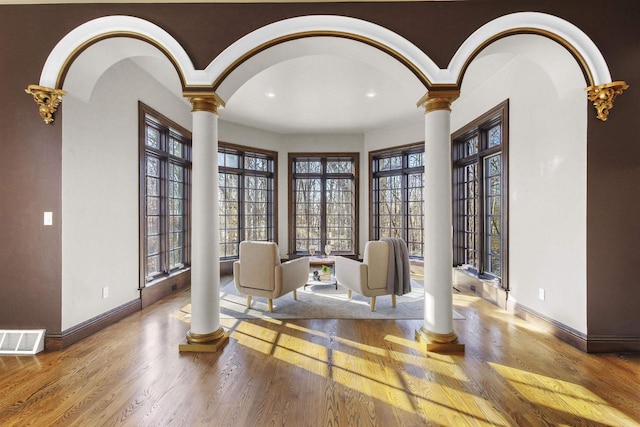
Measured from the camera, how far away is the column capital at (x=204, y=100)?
274cm

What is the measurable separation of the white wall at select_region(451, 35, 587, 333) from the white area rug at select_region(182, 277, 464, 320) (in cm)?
103

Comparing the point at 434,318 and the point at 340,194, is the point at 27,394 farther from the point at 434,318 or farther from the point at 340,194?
the point at 340,194

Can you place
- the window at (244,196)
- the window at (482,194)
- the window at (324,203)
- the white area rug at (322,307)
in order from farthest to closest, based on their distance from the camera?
the window at (324,203)
the window at (244,196)
the window at (482,194)
the white area rug at (322,307)

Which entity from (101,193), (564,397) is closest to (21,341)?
(101,193)

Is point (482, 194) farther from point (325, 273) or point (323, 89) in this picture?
point (323, 89)

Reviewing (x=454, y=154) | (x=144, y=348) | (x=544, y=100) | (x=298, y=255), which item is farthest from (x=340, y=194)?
(x=144, y=348)

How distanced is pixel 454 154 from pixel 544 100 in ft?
6.94

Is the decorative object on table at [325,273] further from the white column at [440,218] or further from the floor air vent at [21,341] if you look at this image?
the floor air vent at [21,341]

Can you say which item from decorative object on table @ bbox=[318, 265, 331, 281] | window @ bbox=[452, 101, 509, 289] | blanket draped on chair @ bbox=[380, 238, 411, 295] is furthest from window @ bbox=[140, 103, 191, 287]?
window @ bbox=[452, 101, 509, 289]

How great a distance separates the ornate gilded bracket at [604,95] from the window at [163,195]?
4.94 meters

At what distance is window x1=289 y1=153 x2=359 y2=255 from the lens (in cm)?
708

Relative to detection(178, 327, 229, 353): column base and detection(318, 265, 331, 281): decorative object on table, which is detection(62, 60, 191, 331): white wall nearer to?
detection(178, 327, 229, 353): column base

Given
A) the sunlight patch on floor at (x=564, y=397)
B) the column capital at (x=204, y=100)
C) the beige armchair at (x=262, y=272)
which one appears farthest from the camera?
the beige armchair at (x=262, y=272)

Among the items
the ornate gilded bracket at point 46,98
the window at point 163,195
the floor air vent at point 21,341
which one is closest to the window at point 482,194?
the window at point 163,195
